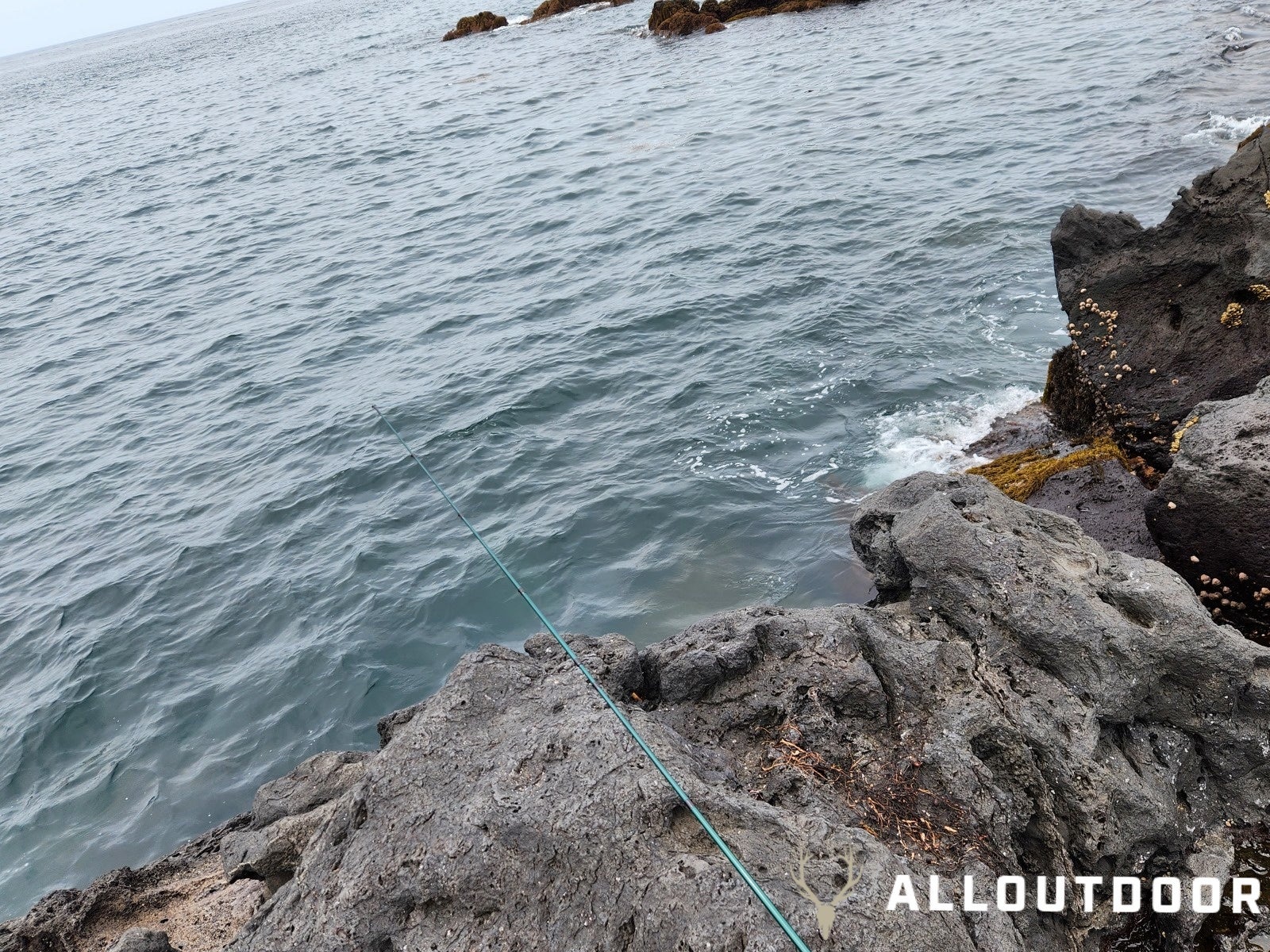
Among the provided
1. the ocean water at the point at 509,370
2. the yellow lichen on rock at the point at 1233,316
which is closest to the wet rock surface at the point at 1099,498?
the ocean water at the point at 509,370

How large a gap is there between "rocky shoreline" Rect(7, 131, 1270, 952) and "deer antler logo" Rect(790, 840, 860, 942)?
0.02 meters

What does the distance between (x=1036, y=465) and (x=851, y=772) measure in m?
4.87

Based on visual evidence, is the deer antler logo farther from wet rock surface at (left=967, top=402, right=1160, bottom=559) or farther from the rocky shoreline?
wet rock surface at (left=967, top=402, right=1160, bottom=559)

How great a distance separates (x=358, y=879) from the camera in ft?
12.8

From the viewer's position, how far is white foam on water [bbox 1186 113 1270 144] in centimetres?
1553

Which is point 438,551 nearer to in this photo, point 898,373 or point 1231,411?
point 898,373

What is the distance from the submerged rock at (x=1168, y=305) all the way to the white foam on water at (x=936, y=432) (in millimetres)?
1209

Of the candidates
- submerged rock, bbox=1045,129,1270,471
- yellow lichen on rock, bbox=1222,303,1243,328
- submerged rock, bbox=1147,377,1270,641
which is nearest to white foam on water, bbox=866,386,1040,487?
submerged rock, bbox=1045,129,1270,471

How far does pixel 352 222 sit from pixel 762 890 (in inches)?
897

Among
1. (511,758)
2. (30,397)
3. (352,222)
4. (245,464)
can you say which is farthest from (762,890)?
(352,222)

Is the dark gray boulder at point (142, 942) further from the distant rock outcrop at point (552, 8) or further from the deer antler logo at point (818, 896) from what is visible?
the distant rock outcrop at point (552, 8)

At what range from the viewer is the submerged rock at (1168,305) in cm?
763

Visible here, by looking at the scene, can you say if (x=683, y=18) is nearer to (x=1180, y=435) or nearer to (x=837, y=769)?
(x=1180, y=435)

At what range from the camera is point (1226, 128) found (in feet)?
52.7
